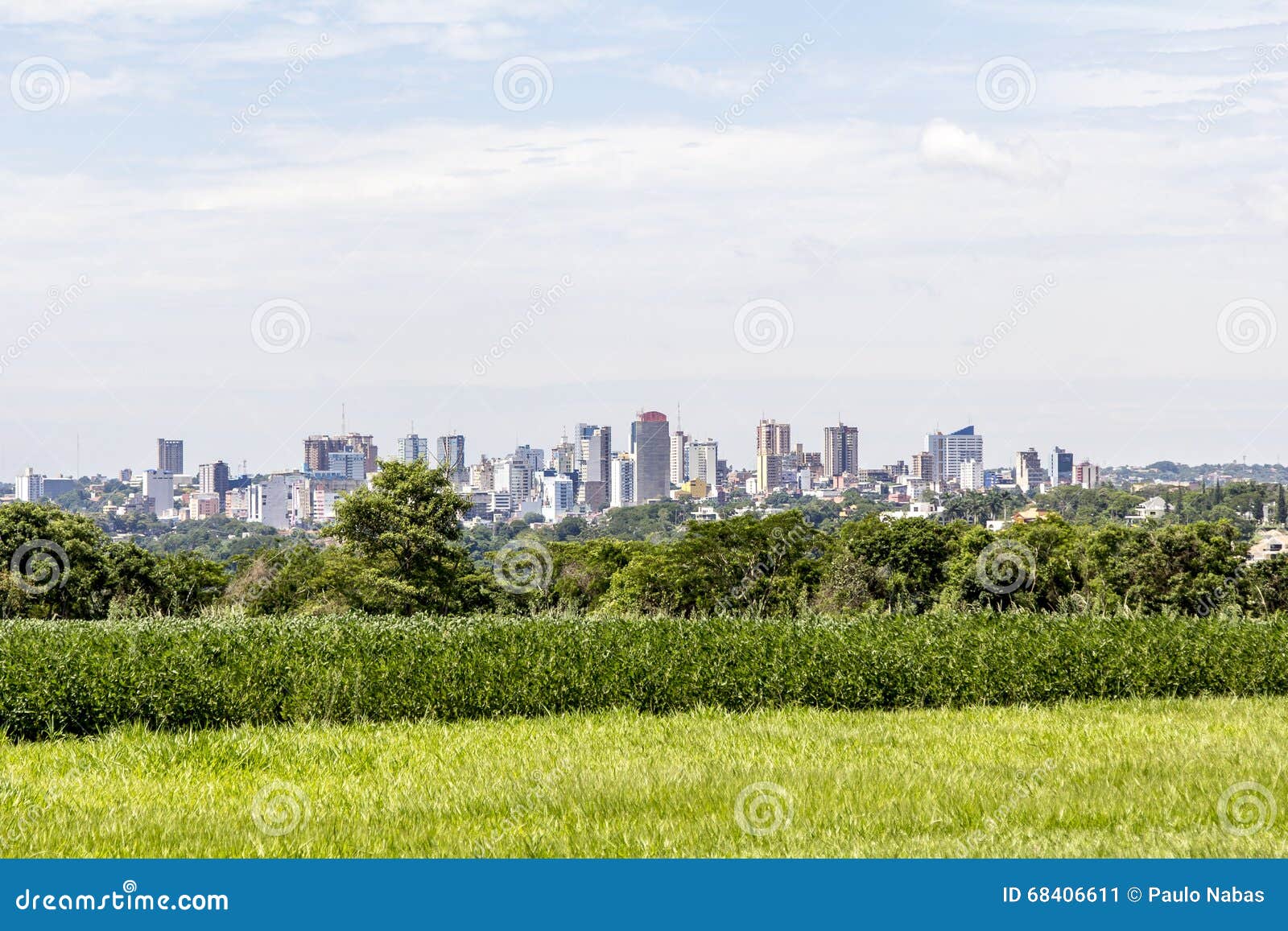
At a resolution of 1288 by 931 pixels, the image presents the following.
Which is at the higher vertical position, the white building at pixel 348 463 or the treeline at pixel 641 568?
the white building at pixel 348 463

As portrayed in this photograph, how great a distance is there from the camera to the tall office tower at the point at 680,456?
193 metres

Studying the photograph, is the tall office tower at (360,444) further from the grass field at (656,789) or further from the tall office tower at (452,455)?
the grass field at (656,789)

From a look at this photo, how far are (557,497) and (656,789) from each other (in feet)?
524

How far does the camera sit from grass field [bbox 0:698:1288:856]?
7332mm

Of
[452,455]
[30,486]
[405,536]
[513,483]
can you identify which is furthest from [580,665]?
[513,483]

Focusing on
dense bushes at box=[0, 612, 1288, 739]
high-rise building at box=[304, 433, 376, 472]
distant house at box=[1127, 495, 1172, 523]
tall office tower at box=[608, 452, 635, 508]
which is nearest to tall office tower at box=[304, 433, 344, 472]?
high-rise building at box=[304, 433, 376, 472]

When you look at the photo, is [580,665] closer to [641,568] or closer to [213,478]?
[641,568]

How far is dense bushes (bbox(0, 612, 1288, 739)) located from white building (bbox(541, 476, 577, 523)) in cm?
13998

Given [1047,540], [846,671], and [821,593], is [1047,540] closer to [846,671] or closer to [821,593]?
[821,593]

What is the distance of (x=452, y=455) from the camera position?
43.8m

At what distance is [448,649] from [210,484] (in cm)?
17479

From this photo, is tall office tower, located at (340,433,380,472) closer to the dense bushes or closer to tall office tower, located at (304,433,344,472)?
tall office tower, located at (304,433,344,472)

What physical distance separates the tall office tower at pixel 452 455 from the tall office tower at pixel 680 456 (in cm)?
3349

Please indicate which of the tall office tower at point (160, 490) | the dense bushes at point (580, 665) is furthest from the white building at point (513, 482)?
the dense bushes at point (580, 665)
